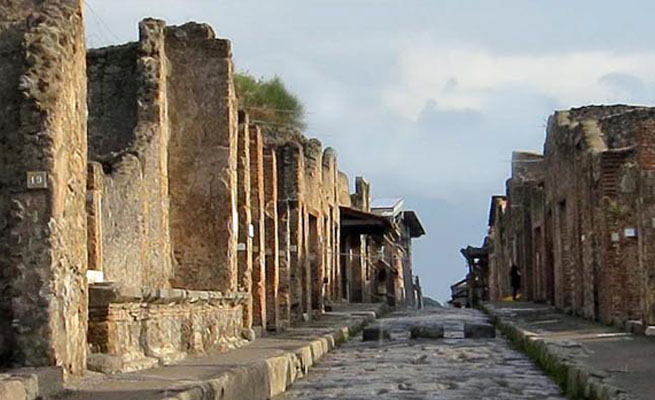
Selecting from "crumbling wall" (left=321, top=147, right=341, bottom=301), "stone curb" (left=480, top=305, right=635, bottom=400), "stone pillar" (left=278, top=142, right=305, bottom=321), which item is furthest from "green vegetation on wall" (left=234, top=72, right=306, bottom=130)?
"stone curb" (left=480, top=305, right=635, bottom=400)

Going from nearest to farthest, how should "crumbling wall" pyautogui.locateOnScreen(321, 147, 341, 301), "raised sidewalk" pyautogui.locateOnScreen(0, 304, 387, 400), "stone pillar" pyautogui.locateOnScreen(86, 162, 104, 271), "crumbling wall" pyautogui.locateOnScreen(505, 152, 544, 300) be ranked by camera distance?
"raised sidewalk" pyautogui.locateOnScreen(0, 304, 387, 400) → "stone pillar" pyautogui.locateOnScreen(86, 162, 104, 271) → "crumbling wall" pyautogui.locateOnScreen(321, 147, 341, 301) → "crumbling wall" pyautogui.locateOnScreen(505, 152, 544, 300)

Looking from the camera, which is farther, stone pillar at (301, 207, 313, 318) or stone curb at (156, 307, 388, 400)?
stone pillar at (301, 207, 313, 318)

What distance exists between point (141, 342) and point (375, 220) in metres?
28.9

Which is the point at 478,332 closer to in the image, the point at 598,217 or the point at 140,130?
the point at 598,217

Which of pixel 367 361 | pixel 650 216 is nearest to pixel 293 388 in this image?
pixel 367 361

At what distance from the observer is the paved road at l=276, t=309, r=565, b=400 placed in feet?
42.5

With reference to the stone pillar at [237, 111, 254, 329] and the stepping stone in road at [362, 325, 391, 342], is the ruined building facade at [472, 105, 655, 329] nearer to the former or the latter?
the stepping stone in road at [362, 325, 391, 342]

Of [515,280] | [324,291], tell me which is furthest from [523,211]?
[324,291]

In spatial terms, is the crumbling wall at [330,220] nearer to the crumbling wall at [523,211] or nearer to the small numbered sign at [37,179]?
the crumbling wall at [523,211]

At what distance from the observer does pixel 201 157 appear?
61.3ft

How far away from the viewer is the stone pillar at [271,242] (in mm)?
21859

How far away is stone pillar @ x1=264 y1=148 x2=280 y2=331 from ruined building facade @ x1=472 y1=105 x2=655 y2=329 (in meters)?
5.53

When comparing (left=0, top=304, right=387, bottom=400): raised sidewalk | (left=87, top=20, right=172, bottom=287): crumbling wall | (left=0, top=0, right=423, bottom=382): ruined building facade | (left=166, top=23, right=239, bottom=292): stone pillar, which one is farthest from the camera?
(left=166, top=23, right=239, bottom=292): stone pillar

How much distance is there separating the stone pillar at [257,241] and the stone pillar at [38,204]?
33.6 feet
